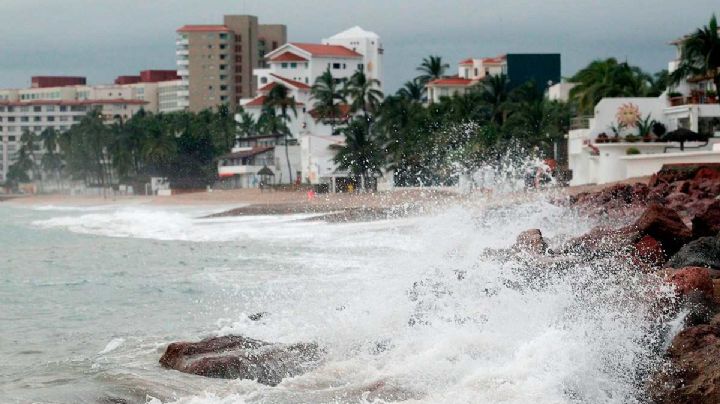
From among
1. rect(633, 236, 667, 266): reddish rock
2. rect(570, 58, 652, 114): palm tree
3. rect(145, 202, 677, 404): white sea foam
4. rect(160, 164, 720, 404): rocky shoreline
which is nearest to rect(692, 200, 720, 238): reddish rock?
rect(160, 164, 720, 404): rocky shoreline

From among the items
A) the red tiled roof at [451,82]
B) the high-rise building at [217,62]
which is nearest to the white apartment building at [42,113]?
the high-rise building at [217,62]

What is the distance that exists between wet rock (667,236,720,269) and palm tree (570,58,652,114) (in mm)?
43441

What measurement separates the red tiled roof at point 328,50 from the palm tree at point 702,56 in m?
60.8

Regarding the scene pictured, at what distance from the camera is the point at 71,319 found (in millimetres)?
20328

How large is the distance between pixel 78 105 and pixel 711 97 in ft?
411

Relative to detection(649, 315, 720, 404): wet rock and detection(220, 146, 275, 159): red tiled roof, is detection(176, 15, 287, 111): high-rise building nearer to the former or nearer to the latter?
detection(220, 146, 275, 159): red tiled roof

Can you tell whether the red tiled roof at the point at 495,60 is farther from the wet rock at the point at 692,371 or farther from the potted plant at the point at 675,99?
the wet rock at the point at 692,371

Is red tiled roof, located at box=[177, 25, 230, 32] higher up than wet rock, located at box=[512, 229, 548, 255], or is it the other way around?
red tiled roof, located at box=[177, 25, 230, 32]

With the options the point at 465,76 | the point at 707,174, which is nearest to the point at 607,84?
the point at 707,174

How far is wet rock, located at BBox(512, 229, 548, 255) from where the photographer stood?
19.1m

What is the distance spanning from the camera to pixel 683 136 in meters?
44.1

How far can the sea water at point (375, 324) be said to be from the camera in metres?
11.9

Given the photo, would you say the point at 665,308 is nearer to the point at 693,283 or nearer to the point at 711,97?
the point at 693,283

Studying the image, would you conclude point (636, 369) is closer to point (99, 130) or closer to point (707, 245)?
point (707, 245)
